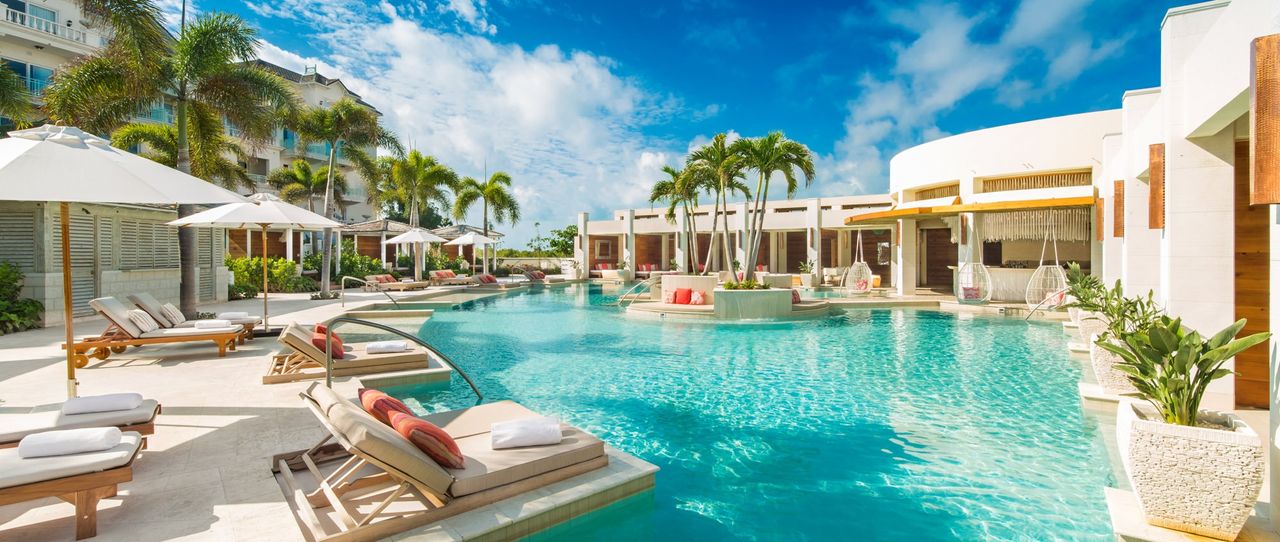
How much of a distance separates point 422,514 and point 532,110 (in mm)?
15141

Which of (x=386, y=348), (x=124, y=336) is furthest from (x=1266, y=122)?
(x=124, y=336)

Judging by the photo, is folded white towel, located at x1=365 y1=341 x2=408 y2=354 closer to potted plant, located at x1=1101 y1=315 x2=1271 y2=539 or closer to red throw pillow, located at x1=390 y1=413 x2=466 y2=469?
red throw pillow, located at x1=390 y1=413 x2=466 y2=469

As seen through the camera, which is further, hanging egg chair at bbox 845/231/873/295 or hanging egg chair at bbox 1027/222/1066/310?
hanging egg chair at bbox 845/231/873/295

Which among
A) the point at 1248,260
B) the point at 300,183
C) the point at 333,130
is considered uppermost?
the point at 333,130

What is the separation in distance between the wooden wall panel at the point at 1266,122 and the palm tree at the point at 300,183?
32.5 m

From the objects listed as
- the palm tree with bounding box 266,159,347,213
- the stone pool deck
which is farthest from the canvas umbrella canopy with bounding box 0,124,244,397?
the palm tree with bounding box 266,159,347,213

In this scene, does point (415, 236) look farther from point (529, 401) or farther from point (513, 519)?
point (513, 519)

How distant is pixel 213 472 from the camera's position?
4.05 meters

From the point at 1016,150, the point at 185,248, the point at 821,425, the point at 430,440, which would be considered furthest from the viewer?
the point at 1016,150

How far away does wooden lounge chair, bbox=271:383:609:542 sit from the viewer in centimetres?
318

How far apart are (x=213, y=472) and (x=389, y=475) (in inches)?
55.4

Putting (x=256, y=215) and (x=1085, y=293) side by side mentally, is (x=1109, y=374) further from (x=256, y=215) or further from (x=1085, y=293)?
(x=256, y=215)

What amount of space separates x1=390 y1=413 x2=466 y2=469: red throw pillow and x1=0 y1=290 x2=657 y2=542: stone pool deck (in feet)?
1.13

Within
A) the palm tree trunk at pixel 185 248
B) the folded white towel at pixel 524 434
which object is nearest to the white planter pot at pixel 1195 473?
the folded white towel at pixel 524 434
